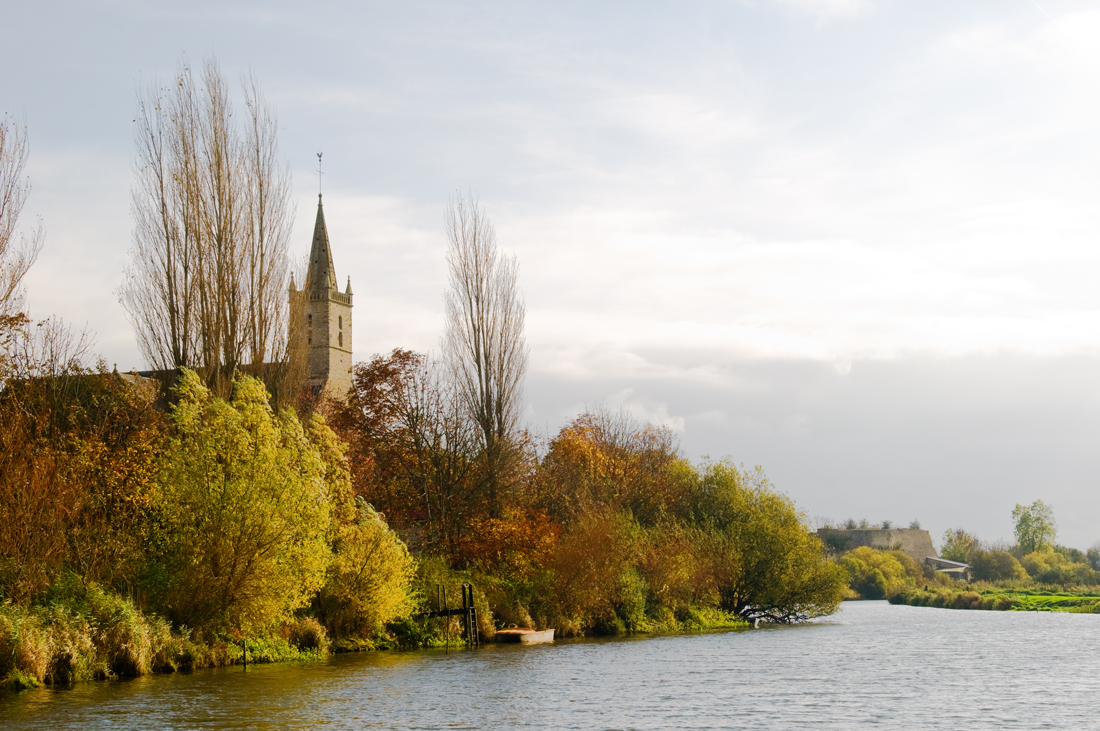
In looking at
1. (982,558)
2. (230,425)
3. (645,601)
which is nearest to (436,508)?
(645,601)

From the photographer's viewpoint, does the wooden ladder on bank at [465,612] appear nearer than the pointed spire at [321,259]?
Yes

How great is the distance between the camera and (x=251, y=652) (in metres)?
31.3

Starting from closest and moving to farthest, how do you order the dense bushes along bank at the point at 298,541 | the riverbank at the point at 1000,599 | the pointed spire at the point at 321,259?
the dense bushes along bank at the point at 298,541 < the riverbank at the point at 1000,599 < the pointed spire at the point at 321,259

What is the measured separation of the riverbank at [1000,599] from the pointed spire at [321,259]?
216ft

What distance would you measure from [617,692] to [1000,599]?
6505 cm

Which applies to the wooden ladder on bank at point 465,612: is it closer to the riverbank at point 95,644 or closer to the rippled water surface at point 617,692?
the rippled water surface at point 617,692

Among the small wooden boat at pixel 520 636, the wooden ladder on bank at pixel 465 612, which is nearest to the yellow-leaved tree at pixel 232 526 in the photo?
the wooden ladder on bank at pixel 465 612

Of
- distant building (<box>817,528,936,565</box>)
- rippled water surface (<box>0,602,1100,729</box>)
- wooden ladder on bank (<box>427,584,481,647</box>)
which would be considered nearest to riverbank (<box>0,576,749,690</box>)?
rippled water surface (<box>0,602,1100,729</box>)

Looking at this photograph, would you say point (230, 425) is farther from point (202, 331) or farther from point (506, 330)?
point (506, 330)

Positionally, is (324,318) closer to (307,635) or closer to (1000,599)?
(1000,599)

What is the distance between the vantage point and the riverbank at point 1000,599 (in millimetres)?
74000

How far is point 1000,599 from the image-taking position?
8044cm

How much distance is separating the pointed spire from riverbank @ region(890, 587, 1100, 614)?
216ft

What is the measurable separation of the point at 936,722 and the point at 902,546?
117 m
